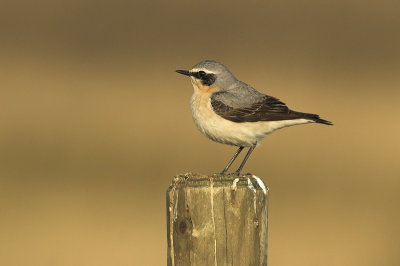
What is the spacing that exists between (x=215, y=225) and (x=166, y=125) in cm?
736

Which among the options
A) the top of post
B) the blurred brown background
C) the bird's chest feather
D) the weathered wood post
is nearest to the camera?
the weathered wood post

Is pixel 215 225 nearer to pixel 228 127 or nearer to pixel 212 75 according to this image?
pixel 228 127

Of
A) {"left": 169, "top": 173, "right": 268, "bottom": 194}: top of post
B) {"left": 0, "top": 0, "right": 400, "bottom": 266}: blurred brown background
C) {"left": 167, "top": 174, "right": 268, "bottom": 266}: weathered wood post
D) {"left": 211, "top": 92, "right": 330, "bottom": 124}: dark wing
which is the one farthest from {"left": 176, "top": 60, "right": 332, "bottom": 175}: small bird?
{"left": 0, "top": 0, "right": 400, "bottom": 266}: blurred brown background

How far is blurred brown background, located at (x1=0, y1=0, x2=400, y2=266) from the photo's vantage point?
1016cm

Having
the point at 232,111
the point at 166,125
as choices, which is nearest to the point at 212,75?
the point at 232,111

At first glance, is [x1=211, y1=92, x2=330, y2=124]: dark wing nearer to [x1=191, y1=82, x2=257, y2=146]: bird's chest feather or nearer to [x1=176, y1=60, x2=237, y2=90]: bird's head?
[x1=191, y1=82, x2=257, y2=146]: bird's chest feather

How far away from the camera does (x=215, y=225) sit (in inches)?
177

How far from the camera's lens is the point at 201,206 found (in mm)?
4527

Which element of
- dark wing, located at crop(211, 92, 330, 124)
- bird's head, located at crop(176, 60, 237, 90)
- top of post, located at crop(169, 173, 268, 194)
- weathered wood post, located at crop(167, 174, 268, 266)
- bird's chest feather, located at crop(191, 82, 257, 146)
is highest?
bird's head, located at crop(176, 60, 237, 90)

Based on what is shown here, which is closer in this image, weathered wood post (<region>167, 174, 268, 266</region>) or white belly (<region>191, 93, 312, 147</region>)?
weathered wood post (<region>167, 174, 268, 266</region>)

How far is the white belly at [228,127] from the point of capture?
693cm

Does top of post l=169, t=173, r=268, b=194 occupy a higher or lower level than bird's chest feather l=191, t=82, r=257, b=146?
lower

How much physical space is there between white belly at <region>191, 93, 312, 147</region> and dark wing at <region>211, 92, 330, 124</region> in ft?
0.14

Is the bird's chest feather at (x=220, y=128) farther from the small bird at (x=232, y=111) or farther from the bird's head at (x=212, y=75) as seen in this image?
the bird's head at (x=212, y=75)
